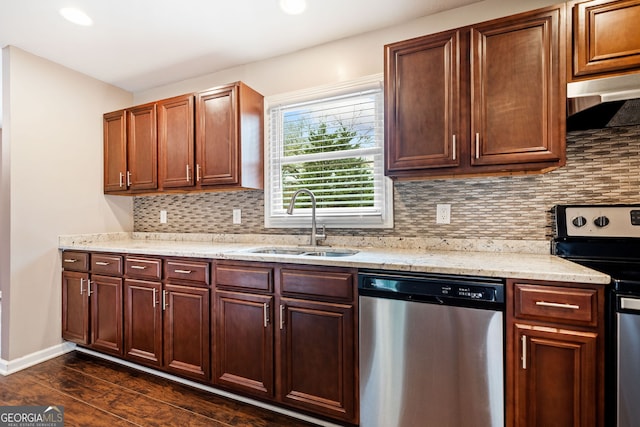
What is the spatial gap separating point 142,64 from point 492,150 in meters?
2.91

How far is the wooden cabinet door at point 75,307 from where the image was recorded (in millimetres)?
2629

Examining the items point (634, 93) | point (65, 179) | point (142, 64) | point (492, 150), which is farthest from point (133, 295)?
point (634, 93)

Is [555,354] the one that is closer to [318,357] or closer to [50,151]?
[318,357]

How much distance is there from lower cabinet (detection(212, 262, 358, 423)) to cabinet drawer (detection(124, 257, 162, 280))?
54cm

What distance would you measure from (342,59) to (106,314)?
2734 millimetres

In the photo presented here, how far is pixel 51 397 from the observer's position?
2.07 meters

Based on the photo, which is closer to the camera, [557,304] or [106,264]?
[557,304]

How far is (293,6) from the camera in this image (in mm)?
2037

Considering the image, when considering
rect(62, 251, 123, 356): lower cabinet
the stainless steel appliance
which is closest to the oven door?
the stainless steel appliance

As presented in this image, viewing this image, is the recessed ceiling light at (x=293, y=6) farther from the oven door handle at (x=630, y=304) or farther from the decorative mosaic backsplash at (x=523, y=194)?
the oven door handle at (x=630, y=304)

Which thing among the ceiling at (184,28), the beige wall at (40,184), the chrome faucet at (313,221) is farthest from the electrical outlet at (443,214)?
the beige wall at (40,184)

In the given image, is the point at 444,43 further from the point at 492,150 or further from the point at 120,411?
the point at 120,411

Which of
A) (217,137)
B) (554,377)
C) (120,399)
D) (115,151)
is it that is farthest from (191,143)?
(554,377)
